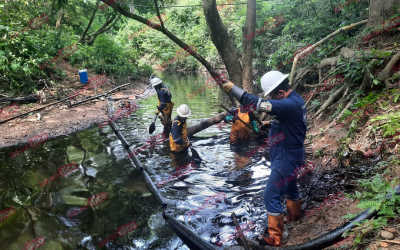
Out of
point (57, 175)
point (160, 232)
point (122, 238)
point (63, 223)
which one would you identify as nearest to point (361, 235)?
point (160, 232)

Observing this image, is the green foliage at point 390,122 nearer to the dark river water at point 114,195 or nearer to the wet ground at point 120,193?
the wet ground at point 120,193

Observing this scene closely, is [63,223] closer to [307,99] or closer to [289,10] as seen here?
[307,99]

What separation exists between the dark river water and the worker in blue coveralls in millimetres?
563

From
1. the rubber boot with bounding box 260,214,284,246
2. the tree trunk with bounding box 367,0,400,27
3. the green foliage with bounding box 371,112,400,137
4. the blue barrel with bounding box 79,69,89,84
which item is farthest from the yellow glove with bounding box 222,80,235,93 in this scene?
the blue barrel with bounding box 79,69,89,84

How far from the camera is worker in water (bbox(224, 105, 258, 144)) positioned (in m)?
6.28

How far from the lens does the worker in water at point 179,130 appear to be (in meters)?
5.78

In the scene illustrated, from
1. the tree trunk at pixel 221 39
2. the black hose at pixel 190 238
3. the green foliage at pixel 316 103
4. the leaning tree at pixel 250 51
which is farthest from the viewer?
the tree trunk at pixel 221 39

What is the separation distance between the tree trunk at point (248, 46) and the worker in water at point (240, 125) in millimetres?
1703

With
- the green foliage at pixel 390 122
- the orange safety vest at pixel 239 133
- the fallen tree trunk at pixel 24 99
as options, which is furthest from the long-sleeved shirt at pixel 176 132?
the fallen tree trunk at pixel 24 99

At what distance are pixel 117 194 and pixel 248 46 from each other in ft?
18.3

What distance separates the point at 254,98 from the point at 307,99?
16.4ft

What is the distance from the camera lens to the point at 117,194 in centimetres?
453

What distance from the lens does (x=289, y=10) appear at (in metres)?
12.2

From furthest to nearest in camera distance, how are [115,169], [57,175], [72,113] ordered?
[72,113] → [115,169] → [57,175]
